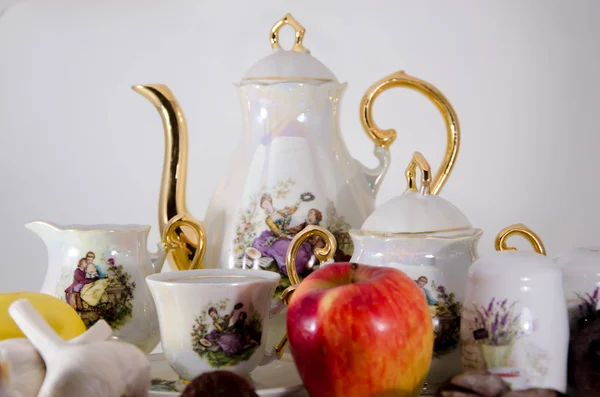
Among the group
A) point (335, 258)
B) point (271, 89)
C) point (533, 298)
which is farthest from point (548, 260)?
point (271, 89)

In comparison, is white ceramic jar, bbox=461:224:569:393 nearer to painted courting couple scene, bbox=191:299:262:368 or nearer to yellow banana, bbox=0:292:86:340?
painted courting couple scene, bbox=191:299:262:368

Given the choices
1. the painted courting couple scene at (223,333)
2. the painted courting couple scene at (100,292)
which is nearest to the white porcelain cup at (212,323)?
the painted courting couple scene at (223,333)

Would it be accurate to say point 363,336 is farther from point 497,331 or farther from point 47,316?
point 47,316

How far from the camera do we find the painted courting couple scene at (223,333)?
2.36 feet

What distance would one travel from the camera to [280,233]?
88 centimetres

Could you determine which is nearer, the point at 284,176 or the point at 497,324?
the point at 497,324

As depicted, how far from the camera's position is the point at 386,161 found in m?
0.99

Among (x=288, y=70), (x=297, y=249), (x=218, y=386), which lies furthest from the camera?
(x=288, y=70)

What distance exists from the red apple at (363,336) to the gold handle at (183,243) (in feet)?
0.72

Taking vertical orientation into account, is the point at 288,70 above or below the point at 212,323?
above

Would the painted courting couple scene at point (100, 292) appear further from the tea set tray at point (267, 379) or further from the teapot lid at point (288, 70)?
the teapot lid at point (288, 70)

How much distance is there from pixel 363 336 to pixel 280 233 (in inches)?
9.8

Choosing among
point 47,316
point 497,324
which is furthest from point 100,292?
point 497,324

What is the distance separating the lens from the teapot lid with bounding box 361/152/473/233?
766 mm
